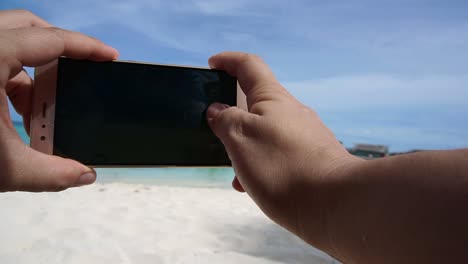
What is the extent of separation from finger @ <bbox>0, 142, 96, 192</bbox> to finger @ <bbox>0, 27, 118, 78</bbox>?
33 centimetres

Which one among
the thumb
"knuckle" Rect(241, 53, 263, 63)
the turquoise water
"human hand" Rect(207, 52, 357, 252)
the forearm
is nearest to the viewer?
the forearm

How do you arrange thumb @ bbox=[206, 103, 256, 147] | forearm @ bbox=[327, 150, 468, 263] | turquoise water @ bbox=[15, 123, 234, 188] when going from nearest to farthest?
forearm @ bbox=[327, 150, 468, 263]
thumb @ bbox=[206, 103, 256, 147]
turquoise water @ bbox=[15, 123, 234, 188]

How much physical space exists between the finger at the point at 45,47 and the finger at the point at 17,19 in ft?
1.51

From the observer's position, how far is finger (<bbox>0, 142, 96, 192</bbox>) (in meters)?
1.33

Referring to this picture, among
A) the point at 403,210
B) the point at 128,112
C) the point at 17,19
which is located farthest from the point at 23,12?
the point at 403,210

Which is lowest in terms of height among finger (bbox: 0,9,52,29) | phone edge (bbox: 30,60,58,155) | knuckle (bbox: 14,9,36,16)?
phone edge (bbox: 30,60,58,155)

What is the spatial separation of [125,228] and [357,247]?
2.87 meters

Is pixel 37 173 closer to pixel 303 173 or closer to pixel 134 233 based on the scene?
pixel 303 173

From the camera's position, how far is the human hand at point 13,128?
4.31 feet

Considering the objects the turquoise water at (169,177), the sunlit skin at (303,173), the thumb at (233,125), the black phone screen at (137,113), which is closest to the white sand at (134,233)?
the black phone screen at (137,113)

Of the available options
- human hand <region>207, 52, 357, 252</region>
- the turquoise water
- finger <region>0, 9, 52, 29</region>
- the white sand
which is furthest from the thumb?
the turquoise water

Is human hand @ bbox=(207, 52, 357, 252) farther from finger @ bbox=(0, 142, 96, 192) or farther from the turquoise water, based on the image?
the turquoise water

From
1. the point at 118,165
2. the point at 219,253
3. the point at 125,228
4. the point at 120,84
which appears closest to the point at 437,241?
the point at 118,165

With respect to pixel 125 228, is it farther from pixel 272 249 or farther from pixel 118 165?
pixel 118 165
